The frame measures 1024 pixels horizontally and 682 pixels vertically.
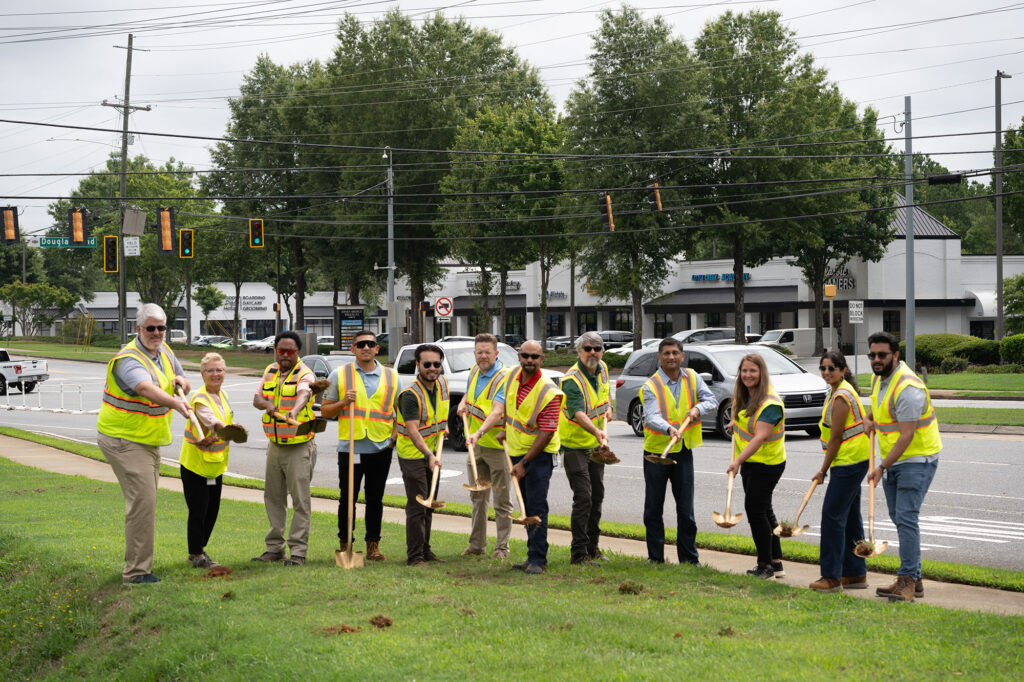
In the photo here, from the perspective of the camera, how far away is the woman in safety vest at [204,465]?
28.5ft

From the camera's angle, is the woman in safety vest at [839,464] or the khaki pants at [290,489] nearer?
the woman in safety vest at [839,464]

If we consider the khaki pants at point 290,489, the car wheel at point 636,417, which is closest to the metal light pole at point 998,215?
the car wheel at point 636,417

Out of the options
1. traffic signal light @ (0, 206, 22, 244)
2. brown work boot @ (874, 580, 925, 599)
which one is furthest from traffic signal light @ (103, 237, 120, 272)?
brown work boot @ (874, 580, 925, 599)

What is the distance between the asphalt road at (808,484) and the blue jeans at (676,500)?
260 cm

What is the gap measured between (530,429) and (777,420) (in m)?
1.93

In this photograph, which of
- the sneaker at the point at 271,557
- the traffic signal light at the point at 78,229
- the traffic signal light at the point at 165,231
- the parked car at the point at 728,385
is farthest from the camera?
the traffic signal light at the point at 165,231

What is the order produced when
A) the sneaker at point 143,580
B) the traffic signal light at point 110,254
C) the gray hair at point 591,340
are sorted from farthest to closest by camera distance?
the traffic signal light at point 110,254 → the gray hair at point 591,340 → the sneaker at point 143,580

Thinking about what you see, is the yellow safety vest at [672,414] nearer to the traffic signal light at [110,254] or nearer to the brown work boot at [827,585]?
the brown work boot at [827,585]

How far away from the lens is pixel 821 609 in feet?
23.4

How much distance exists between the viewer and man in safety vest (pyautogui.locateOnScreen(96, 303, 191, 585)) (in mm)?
8070

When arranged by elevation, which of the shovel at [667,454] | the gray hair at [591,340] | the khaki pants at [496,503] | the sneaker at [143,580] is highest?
the gray hair at [591,340]

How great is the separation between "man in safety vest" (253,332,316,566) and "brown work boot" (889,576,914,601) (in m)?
4.58

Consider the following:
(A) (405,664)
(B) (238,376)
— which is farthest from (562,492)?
(B) (238,376)

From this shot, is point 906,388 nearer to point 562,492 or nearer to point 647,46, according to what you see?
point 562,492
